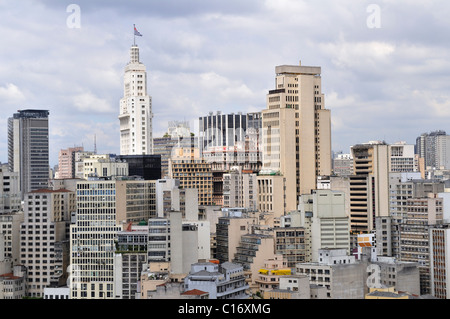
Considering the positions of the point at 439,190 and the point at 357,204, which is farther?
the point at 357,204

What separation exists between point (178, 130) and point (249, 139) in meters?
8.21

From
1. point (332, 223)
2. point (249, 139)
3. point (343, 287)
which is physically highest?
point (249, 139)

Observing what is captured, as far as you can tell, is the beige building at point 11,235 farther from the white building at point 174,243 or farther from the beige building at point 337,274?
the beige building at point 337,274

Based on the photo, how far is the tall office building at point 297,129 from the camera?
45.1 meters

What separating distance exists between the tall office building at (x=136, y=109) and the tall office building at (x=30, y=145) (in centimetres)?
1050

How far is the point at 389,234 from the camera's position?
35.2 metres

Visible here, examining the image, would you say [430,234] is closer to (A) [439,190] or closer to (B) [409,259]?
(B) [409,259]

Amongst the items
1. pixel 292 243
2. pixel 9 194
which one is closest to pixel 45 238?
pixel 9 194

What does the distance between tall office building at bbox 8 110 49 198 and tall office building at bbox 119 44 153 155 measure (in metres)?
10.5

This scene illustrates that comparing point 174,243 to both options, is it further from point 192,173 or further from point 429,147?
point 429,147

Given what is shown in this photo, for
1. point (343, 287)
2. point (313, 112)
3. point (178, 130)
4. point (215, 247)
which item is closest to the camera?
point (343, 287)

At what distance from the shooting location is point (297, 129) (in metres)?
46.0

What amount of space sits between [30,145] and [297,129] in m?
28.0
